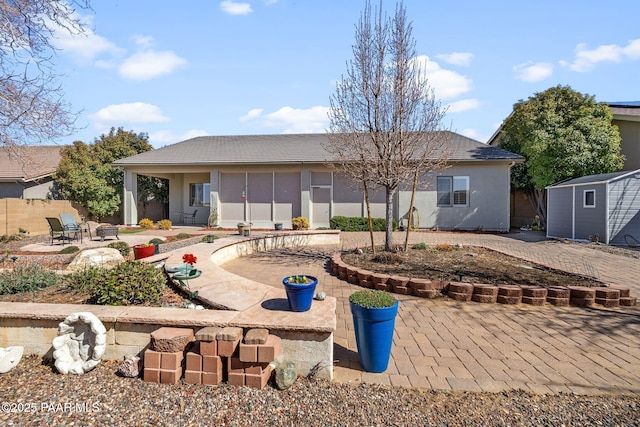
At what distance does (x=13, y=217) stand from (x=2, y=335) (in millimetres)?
13491

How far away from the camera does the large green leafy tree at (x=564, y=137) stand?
44.0 feet

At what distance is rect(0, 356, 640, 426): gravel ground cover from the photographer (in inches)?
79.6

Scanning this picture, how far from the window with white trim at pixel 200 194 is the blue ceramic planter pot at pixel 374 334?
52.9 feet

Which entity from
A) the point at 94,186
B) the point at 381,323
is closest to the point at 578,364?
the point at 381,323

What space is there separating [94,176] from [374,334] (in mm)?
18332

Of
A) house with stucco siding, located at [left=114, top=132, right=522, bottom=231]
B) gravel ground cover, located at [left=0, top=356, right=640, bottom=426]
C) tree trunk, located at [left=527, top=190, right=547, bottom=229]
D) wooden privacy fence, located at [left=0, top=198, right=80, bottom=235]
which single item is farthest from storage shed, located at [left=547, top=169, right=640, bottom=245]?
wooden privacy fence, located at [left=0, top=198, right=80, bottom=235]

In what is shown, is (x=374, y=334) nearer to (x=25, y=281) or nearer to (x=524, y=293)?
(x=524, y=293)

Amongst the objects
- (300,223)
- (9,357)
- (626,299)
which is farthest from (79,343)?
(300,223)

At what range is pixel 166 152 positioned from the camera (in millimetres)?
16453

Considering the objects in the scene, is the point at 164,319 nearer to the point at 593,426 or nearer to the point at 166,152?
the point at 593,426

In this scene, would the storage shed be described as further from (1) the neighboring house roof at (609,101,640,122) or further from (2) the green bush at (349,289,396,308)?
(2) the green bush at (349,289,396,308)

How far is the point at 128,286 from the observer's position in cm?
325

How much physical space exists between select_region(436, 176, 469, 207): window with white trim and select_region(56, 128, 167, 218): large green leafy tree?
16.8m

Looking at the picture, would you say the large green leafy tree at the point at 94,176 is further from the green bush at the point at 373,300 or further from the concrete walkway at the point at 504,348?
the green bush at the point at 373,300
